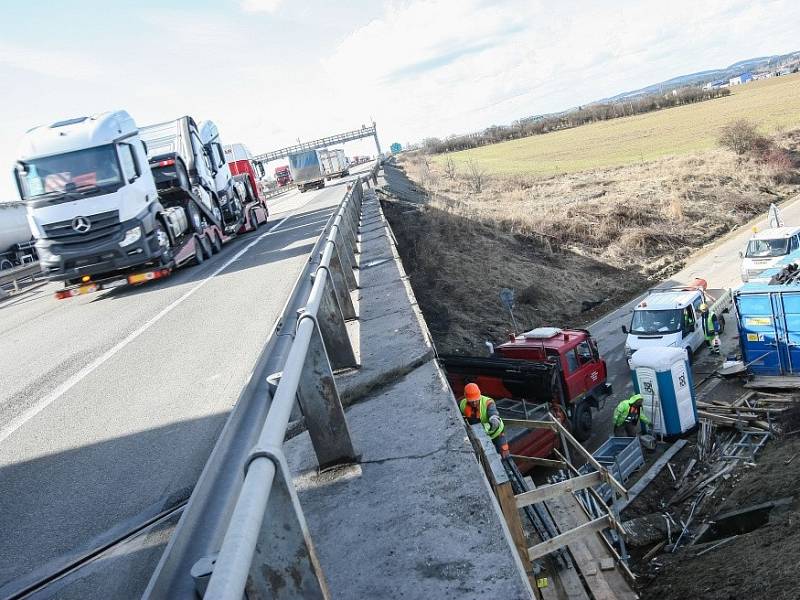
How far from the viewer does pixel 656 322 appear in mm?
19516

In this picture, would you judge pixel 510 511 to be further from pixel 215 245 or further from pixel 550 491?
pixel 215 245

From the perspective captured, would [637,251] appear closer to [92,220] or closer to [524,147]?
[92,220]

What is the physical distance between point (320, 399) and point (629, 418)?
1206 cm

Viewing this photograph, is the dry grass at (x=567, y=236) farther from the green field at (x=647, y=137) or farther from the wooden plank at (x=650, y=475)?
the green field at (x=647, y=137)

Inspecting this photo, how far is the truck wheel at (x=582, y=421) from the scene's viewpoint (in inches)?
607

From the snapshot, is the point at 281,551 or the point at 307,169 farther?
the point at 307,169

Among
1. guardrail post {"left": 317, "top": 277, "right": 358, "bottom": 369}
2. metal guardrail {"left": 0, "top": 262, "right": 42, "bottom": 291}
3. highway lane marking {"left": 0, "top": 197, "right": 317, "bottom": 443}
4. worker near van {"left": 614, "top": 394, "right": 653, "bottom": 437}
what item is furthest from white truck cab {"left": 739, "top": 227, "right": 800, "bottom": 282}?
metal guardrail {"left": 0, "top": 262, "right": 42, "bottom": 291}

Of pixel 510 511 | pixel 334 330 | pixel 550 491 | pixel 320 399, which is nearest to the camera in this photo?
pixel 320 399

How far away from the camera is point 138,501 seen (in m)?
4.55

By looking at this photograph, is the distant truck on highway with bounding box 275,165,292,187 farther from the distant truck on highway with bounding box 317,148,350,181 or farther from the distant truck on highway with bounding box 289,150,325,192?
the distant truck on highway with bounding box 289,150,325,192

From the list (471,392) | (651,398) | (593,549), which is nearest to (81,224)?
(471,392)

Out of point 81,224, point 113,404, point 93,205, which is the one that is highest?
point 93,205

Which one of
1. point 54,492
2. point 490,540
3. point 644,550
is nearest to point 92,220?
point 54,492

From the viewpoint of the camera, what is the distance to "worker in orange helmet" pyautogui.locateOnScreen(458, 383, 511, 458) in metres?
9.14
